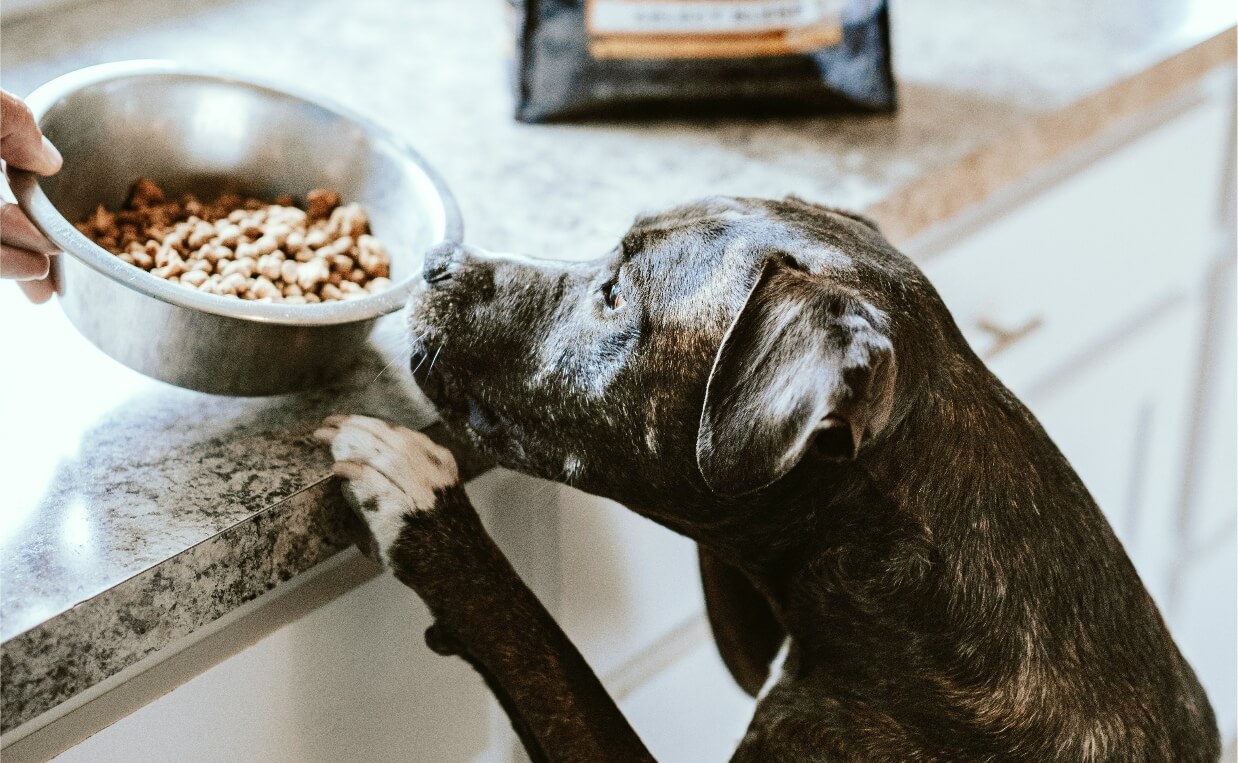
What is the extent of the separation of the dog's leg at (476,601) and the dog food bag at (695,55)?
2.30 ft

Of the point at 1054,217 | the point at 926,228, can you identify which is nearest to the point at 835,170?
the point at 926,228

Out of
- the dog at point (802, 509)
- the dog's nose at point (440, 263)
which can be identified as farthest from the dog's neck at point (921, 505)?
the dog's nose at point (440, 263)

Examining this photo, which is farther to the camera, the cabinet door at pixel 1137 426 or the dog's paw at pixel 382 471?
the cabinet door at pixel 1137 426

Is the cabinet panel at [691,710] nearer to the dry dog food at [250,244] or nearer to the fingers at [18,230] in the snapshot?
the dry dog food at [250,244]

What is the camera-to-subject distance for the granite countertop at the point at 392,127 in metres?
0.95

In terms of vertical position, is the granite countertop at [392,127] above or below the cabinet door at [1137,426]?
above

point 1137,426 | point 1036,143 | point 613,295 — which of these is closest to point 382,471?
point 613,295

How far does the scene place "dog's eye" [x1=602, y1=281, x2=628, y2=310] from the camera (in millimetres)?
1104

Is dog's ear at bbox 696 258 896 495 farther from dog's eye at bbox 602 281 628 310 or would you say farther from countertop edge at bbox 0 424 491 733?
countertop edge at bbox 0 424 491 733

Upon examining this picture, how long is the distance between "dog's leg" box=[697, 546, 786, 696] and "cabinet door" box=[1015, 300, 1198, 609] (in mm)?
623

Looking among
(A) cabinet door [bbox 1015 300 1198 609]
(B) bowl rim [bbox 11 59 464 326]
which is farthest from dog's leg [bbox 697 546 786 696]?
(A) cabinet door [bbox 1015 300 1198 609]

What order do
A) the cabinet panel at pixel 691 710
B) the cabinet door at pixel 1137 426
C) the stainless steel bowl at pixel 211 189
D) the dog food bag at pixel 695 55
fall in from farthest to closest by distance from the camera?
the cabinet door at pixel 1137 426 < the dog food bag at pixel 695 55 < the cabinet panel at pixel 691 710 < the stainless steel bowl at pixel 211 189

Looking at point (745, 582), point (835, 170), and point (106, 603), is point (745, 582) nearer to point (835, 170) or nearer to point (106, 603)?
point (835, 170)

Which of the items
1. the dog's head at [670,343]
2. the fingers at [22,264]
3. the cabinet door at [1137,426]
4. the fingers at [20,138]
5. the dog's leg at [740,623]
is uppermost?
the fingers at [20,138]
